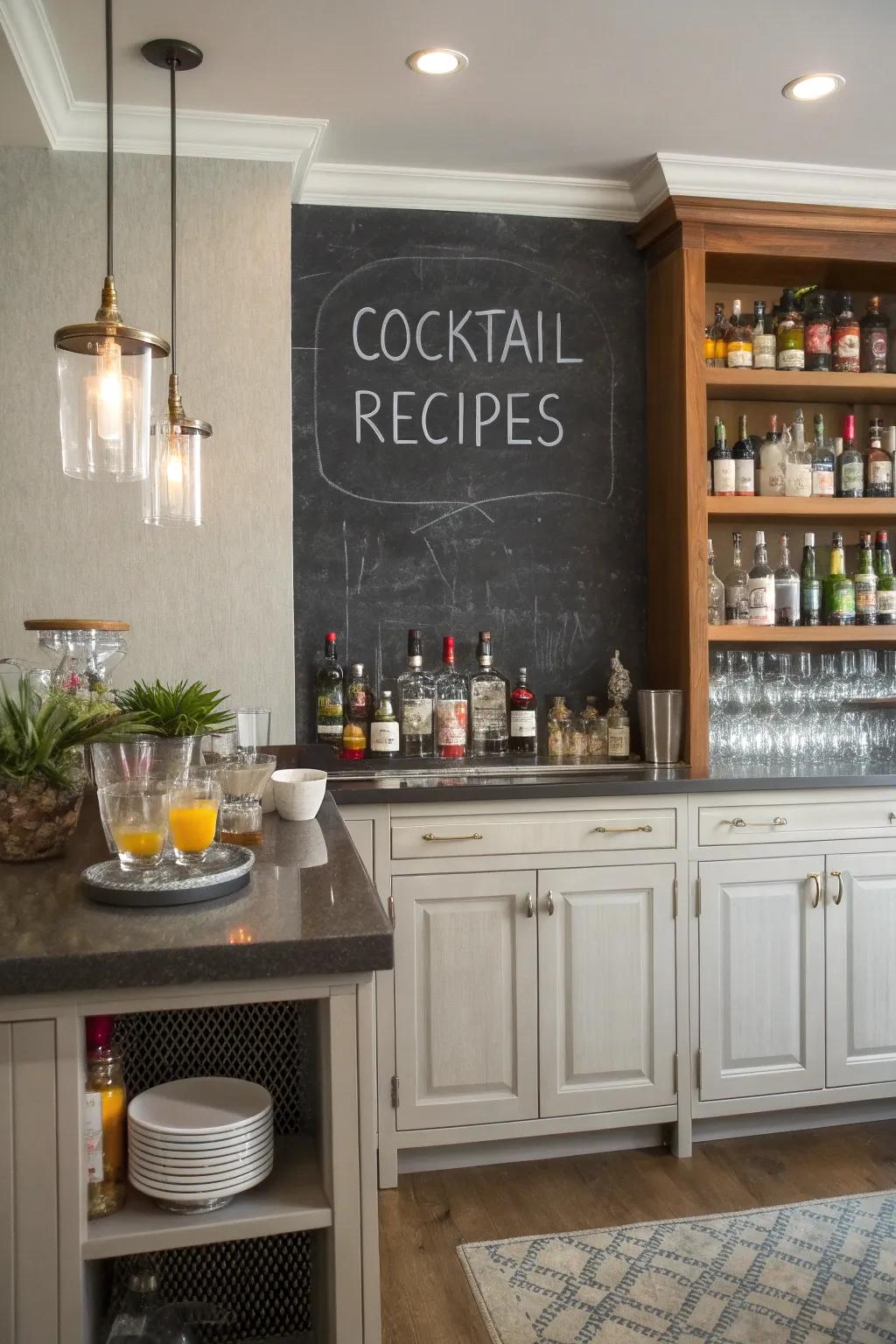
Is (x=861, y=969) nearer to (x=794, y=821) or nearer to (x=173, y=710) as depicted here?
(x=794, y=821)

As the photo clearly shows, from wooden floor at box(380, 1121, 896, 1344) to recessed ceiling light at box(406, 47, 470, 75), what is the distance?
8.91 ft

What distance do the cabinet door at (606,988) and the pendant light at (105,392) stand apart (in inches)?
60.9

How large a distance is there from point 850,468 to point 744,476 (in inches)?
14.5

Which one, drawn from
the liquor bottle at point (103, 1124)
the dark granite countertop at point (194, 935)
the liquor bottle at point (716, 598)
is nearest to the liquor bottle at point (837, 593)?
the liquor bottle at point (716, 598)

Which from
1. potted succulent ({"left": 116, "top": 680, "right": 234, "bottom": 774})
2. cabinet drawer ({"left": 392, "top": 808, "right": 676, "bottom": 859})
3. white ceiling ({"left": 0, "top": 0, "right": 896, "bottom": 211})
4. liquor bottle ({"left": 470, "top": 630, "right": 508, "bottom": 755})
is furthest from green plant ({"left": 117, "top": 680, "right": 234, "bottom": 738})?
white ceiling ({"left": 0, "top": 0, "right": 896, "bottom": 211})

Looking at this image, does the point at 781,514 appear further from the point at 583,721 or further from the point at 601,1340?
the point at 601,1340

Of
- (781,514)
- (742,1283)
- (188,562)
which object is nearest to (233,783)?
(188,562)

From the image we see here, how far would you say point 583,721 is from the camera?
11.0ft

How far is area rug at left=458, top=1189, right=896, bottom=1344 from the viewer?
2.05 m

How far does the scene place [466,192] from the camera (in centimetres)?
329

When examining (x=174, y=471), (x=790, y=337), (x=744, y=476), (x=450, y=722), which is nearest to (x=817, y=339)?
(x=790, y=337)

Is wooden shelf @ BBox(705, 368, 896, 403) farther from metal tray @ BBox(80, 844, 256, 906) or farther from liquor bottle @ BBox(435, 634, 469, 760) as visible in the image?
metal tray @ BBox(80, 844, 256, 906)

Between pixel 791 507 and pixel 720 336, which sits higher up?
pixel 720 336

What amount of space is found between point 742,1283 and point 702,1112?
2.02ft
